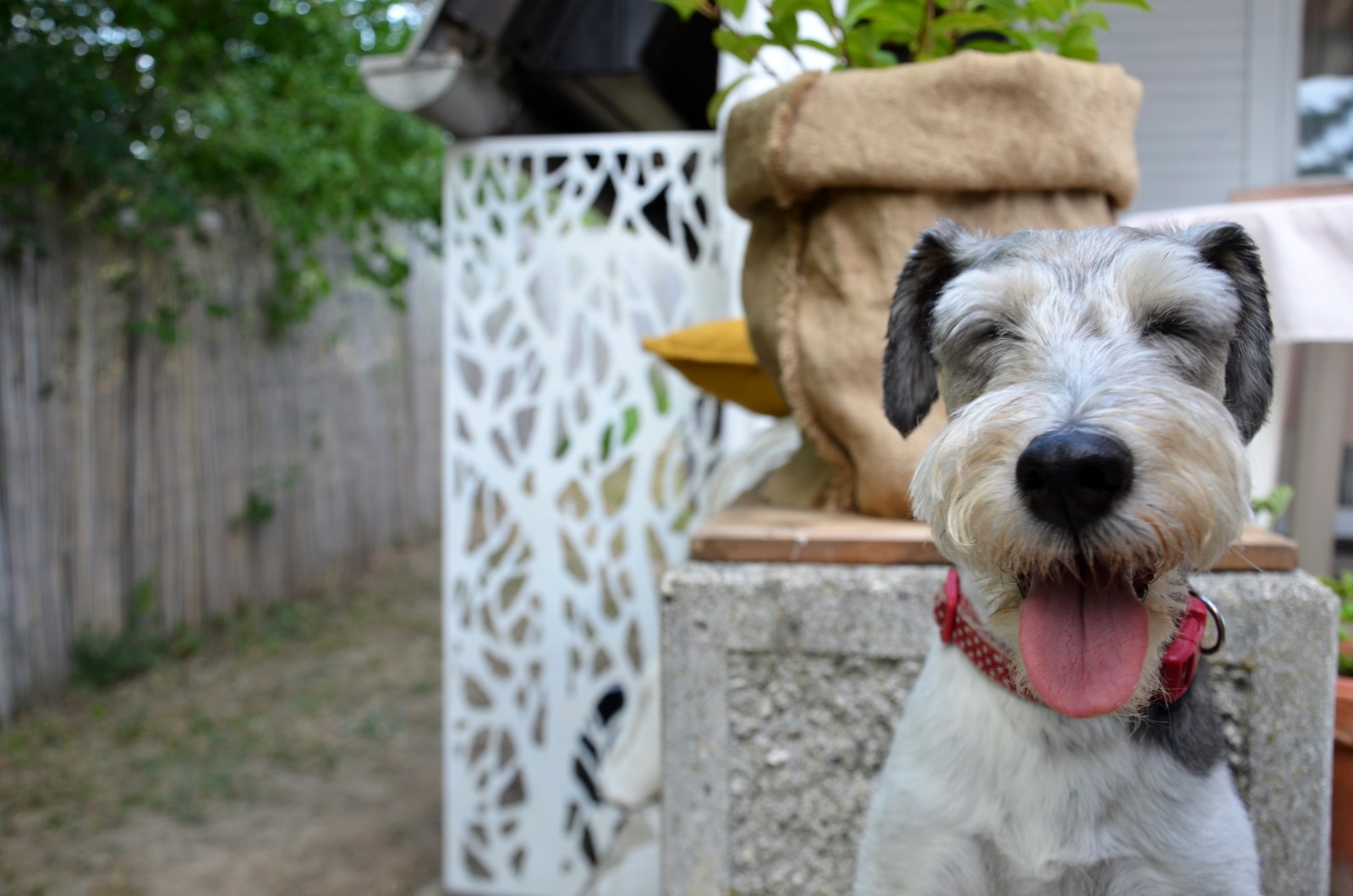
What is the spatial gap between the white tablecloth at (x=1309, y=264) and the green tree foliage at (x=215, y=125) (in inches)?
205

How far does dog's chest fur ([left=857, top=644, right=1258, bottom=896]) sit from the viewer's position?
1270mm

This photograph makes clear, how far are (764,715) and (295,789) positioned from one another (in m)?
4.19

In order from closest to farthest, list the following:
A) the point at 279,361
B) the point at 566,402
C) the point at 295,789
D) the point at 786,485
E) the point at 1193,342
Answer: the point at 1193,342 → the point at 786,485 → the point at 566,402 → the point at 295,789 → the point at 279,361

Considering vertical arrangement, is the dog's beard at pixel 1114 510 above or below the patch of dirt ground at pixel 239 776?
above

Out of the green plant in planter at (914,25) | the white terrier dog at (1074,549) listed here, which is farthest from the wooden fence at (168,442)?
the white terrier dog at (1074,549)

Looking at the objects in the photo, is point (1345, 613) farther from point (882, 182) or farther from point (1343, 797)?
point (882, 182)

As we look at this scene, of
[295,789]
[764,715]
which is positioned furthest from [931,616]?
[295,789]

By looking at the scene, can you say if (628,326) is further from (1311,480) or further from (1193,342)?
(1193,342)

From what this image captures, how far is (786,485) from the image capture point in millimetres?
2430

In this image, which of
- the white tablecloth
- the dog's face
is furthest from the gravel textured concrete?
the white tablecloth

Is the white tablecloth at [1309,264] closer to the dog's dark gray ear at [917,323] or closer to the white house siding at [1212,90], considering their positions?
the dog's dark gray ear at [917,323]

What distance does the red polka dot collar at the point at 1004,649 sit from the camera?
1.29m

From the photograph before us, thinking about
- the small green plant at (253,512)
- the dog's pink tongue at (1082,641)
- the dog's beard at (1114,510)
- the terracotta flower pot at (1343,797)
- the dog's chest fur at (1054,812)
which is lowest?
the small green plant at (253,512)

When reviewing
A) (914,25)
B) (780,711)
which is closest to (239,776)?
(780,711)
